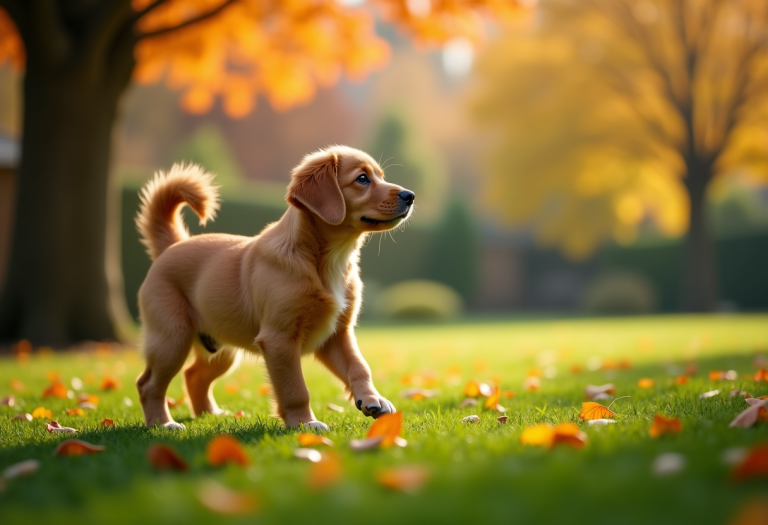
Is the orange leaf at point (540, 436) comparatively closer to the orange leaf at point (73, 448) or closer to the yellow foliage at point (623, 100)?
the orange leaf at point (73, 448)

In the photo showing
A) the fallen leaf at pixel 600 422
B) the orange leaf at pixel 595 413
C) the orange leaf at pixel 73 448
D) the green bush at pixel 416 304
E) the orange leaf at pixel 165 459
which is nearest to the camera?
the orange leaf at pixel 165 459

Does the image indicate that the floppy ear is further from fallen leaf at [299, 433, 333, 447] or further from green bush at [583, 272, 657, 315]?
green bush at [583, 272, 657, 315]

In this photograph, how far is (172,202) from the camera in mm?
3738

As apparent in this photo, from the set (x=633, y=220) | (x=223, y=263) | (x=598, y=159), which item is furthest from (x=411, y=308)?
(x=223, y=263)

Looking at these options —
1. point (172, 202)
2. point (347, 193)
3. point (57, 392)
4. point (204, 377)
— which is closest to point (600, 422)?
point (347, 193)

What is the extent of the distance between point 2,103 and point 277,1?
24846mm

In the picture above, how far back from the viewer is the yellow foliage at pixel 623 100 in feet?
59.9

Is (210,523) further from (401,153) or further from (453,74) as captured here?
(453,74)

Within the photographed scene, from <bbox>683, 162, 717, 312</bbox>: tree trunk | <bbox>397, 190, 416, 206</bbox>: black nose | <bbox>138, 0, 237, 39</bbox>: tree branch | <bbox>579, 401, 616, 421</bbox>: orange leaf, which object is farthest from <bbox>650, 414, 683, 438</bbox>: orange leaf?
<bbox>683, 162, 717, 312</bbox>: tree trunk

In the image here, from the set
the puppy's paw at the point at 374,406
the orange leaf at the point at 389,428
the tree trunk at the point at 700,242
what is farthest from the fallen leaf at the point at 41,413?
the tree trunk at the point at 700,242

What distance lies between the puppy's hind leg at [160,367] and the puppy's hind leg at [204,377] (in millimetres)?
380

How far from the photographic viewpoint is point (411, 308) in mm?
17906

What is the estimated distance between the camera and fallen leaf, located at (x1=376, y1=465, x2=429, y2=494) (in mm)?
1561

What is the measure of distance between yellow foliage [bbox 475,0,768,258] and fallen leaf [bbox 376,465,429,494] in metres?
19.2
